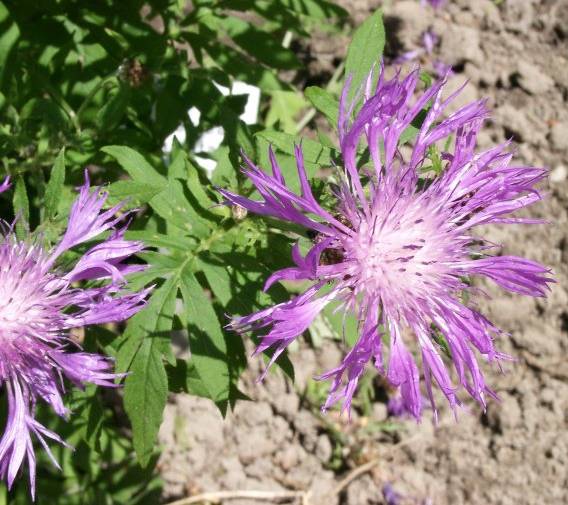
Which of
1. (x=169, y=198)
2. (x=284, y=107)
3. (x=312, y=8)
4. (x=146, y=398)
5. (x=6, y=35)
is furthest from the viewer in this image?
(x=284, y=107)

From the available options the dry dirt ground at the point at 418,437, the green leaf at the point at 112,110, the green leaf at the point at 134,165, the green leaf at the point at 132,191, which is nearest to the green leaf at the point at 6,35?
the green leaf at the point at 112,110

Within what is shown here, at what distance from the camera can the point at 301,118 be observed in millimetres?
4121

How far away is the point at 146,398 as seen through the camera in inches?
75.6

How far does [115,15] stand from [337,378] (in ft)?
5.37

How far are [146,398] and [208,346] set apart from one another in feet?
0.71

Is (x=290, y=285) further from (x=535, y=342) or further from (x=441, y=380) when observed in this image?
(x=441, y=380)

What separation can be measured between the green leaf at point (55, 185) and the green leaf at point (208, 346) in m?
0.42

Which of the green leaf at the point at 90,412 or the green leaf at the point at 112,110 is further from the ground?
the green leaf at the point at 112,110

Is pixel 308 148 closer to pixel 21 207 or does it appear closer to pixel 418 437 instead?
pixel 21 207

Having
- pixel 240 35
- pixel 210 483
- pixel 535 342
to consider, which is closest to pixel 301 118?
pixel 240 35

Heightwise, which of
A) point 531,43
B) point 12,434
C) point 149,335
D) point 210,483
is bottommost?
point 210,483

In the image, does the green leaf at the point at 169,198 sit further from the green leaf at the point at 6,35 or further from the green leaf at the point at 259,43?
the green leaf at the point at 259,43

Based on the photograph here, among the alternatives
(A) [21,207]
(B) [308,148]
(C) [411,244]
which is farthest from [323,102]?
(A) [21,207]

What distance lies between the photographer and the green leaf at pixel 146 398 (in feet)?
6.27
